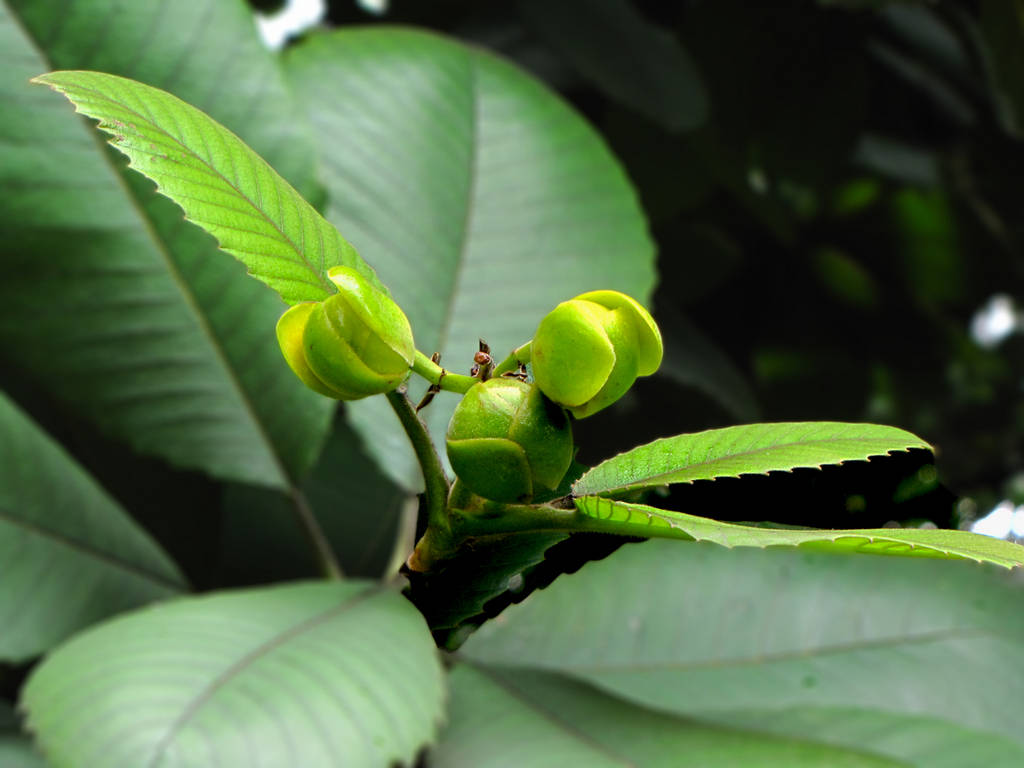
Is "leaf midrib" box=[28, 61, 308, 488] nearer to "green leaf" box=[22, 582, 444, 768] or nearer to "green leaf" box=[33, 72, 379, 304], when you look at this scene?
"green leaf" box=[22, 582, 444, 768]

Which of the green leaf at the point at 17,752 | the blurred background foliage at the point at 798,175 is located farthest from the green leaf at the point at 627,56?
the green leaf at the point at 17,752

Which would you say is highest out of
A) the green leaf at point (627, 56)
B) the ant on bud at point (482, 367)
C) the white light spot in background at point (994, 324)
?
the ant on bud at point (482, 367)

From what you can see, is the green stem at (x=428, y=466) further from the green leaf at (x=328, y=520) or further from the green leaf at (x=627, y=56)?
the green leaf at (x=627, y=56)

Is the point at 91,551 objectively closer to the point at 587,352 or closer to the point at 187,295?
the point at 187,295

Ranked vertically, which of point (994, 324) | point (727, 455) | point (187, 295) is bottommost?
point (994, 324)

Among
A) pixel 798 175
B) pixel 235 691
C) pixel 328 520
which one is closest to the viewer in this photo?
pixel 235 691

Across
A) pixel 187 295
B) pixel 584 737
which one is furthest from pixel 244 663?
pixel 187 295

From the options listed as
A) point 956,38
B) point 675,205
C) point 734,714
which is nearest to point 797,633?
point 734,714

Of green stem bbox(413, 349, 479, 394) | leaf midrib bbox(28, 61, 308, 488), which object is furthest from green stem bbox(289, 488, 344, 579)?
green stem bbox(413, 349, 479, 394)
